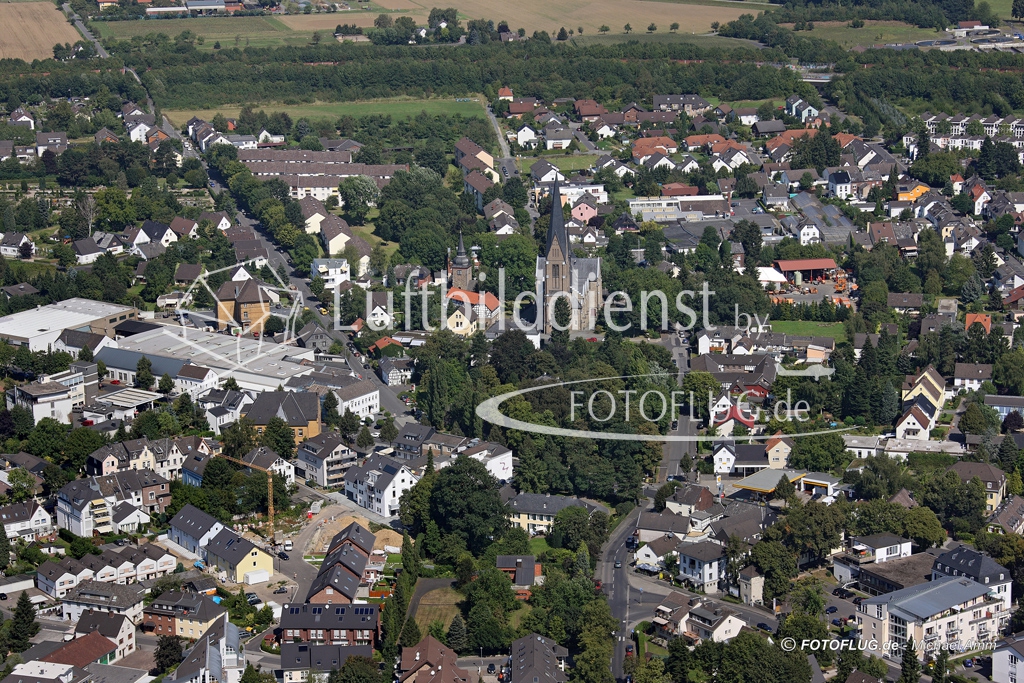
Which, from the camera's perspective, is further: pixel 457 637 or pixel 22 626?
pixel 22 626

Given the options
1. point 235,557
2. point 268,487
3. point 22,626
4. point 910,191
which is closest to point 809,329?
point 910,191

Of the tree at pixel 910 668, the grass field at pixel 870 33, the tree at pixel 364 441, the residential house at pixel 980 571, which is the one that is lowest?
the tree at pixel 910 668

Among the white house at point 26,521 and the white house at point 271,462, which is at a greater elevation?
the white house at point 271,462

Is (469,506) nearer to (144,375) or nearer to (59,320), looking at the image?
(144,375)

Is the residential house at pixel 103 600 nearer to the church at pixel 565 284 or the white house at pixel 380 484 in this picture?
the white house at pixel 380 484

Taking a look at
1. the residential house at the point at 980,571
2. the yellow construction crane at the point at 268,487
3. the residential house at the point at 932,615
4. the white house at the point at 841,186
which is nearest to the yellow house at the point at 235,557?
the yellow construction crane at the point at 268,487

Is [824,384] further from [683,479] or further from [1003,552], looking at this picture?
[1003,552]

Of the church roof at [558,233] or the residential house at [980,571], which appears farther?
the church roof at [558,233]
